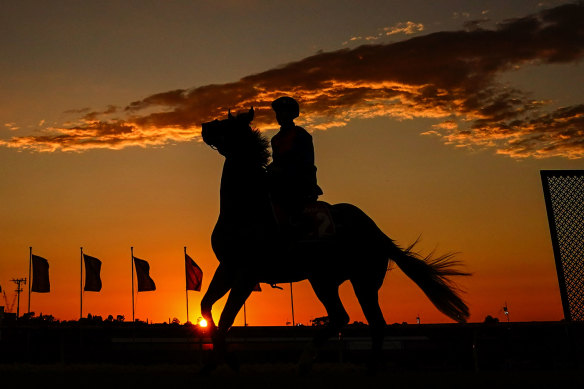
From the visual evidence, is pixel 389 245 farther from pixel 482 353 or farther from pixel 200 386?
pixel 482 353

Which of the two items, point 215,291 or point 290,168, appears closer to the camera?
point 215,291

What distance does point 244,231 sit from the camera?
8.88 m

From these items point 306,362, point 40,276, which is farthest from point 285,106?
point 40,276

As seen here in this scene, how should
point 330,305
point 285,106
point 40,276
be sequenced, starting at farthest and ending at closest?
point 40,276 → point 285,106 → point 330,305

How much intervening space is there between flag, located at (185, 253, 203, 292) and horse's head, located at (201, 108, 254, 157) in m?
38.9

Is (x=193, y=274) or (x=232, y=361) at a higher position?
(x=193, y=274)

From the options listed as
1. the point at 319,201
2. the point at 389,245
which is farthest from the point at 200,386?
the point at 389,245

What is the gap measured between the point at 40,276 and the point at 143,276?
6.63 m

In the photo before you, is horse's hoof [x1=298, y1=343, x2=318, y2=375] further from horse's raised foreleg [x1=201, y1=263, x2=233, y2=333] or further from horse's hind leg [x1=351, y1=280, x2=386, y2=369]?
horse's hind leg [x1=351, y1=280, x2=386, y2=369]

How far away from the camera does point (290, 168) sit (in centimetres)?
948

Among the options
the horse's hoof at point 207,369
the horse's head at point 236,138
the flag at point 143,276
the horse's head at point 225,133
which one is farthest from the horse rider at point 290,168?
the flag at point 143,276

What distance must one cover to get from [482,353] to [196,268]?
84.4ft

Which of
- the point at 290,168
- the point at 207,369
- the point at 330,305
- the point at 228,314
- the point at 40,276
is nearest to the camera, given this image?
the point at 207,369

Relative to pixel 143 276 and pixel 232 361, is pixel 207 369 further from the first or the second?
pixel 143 276
